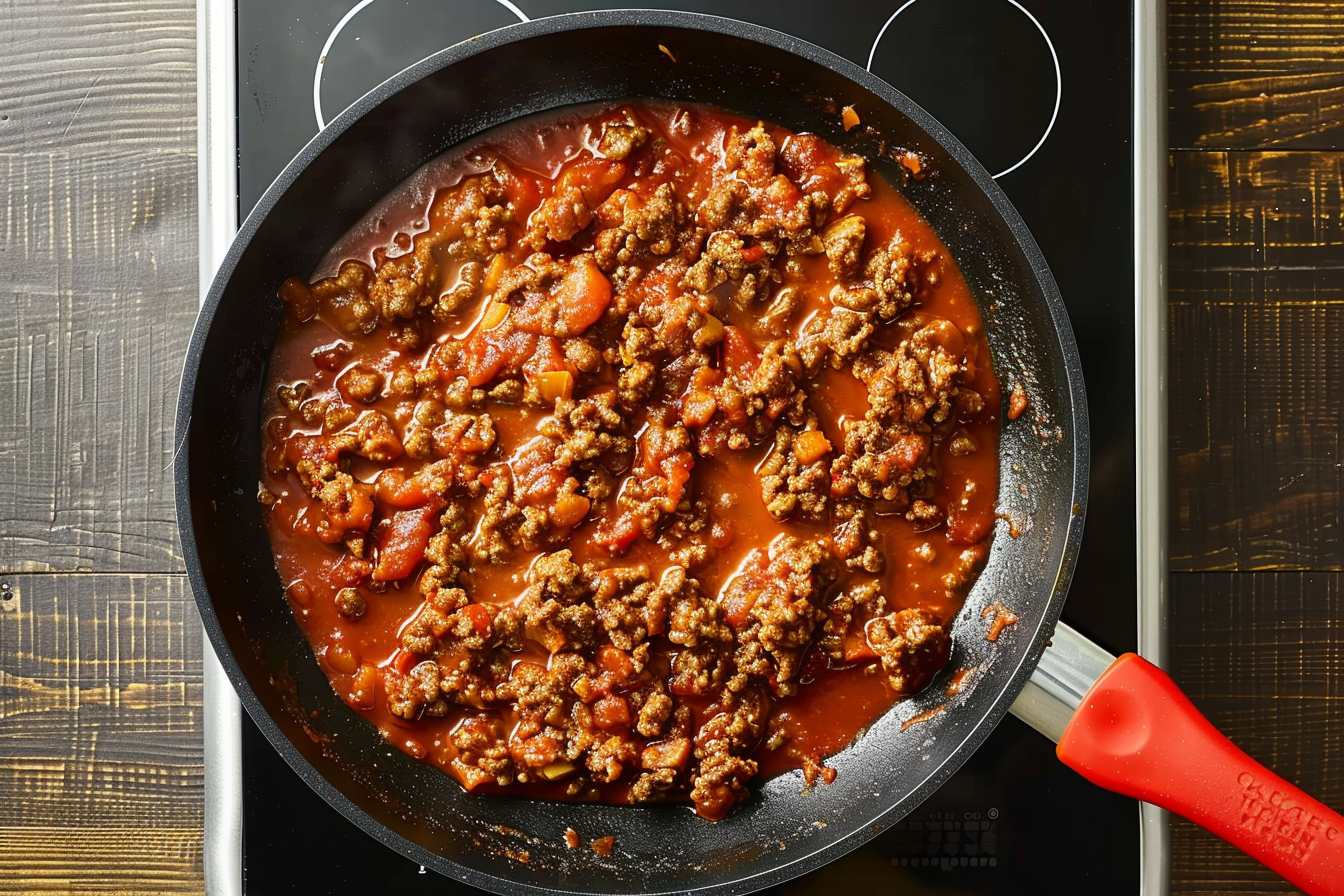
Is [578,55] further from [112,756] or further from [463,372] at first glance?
[112,756]

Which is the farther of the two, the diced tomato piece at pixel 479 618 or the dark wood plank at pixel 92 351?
the dark wood plank at pixel 92 351

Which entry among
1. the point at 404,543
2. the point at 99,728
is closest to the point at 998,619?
the point at 404,543

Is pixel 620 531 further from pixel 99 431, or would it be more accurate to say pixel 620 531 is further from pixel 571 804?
pixel 99 431

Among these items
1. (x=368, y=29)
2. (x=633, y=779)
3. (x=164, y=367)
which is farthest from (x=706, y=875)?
(x=368, y=29)

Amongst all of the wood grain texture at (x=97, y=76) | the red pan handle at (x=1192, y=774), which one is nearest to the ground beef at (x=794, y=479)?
the red pan handle at (x=1192, y=774)

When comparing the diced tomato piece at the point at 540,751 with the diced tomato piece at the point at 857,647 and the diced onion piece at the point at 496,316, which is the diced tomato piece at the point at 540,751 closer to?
the diced tomato piece at the point at 857,647

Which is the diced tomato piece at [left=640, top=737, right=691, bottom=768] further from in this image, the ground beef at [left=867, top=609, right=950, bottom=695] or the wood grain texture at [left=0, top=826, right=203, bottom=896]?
the wood grain texture at [left=0, top=826, right=203, bottom=896]
